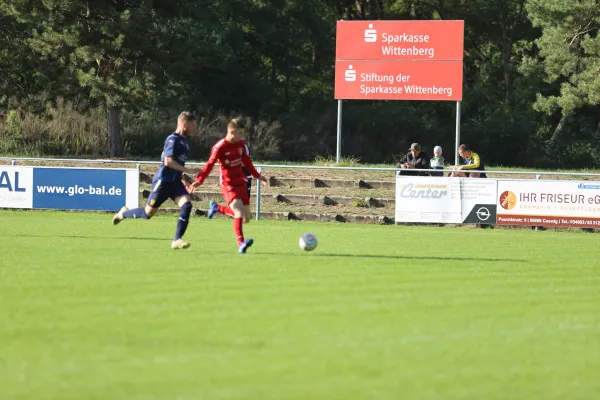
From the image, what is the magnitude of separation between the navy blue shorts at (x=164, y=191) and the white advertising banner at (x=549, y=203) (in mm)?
10992

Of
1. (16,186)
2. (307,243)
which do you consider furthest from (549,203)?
(16,186)

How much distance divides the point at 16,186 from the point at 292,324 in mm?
19440

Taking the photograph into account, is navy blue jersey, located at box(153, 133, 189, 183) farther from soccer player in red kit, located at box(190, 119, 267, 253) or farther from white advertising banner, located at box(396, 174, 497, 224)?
white advertising banner, located at box(396, 174, 497, 224)

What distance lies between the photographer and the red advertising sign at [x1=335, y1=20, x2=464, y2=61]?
101 feet

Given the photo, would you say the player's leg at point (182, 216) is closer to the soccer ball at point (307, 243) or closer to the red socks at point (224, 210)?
the red socks at point (224, 210)

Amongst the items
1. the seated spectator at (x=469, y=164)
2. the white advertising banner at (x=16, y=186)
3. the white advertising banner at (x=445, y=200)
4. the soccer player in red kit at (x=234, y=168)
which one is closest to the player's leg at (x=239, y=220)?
the soccer player in red kit at (x=234, y=168)

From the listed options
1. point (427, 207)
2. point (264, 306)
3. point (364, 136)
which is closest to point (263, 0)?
point (364, 136)

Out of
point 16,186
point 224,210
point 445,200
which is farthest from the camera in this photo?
point 16,186

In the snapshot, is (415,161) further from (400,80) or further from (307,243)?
(307,243)

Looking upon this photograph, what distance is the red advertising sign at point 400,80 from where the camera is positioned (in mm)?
31000

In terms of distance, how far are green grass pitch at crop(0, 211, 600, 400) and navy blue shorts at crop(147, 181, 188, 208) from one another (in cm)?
73

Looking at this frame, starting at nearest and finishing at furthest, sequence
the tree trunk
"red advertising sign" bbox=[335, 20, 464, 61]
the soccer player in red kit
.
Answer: the soccer player in red kit, "red advertising sign" bbox=[335, 20, 464, 61], the tree trunk

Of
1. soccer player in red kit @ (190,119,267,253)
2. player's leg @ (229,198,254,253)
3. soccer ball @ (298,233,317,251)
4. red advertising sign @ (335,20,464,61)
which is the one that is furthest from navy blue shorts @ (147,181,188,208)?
red advertising sign @ (335,20,464,61)

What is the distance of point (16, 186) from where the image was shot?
87.4 feet
